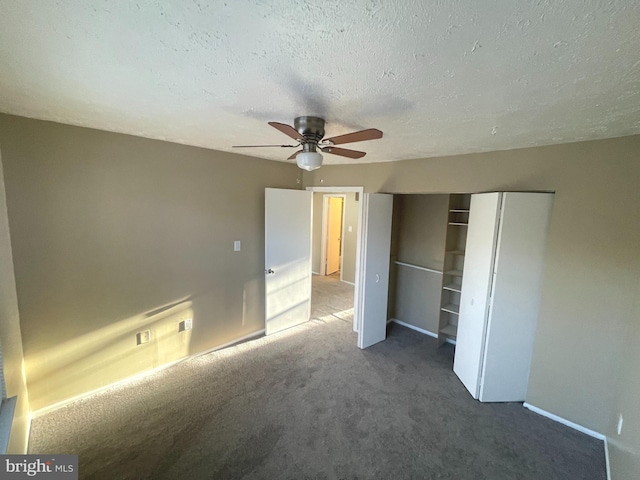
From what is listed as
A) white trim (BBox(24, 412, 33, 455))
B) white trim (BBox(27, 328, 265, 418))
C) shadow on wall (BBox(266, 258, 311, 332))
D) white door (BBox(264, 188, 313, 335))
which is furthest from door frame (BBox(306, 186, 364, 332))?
white trim (BBox(24, 412, 33, 455))

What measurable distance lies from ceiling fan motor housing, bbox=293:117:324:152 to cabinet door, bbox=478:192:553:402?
1.74m

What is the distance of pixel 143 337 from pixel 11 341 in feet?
3.34

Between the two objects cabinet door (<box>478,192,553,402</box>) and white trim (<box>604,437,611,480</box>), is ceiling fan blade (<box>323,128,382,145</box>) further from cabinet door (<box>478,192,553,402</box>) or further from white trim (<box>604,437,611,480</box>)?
white trim (<box>604,437,611,480</box>)

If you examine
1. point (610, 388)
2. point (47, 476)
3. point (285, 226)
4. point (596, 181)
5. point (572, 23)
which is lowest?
point (47, 476)

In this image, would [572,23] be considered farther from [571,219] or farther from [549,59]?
[571,219]

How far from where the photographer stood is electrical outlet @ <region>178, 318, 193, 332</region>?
3.04 metres

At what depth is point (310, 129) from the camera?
68.9 inches

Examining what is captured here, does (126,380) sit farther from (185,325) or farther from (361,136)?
(361,136)

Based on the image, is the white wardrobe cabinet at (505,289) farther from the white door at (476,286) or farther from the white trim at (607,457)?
the white trim at (607,457)

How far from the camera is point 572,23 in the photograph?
799 mm

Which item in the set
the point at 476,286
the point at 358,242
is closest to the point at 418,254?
the point at 358,242

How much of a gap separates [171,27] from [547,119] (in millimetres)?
2014

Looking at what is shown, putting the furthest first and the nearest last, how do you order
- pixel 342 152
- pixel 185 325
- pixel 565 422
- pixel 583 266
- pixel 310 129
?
pixel 185 325 → pixel 565 422 → pixel 583 266 → pixel 342 152 → pixel 310 129

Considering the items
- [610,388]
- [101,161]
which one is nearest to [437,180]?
[610,388]
